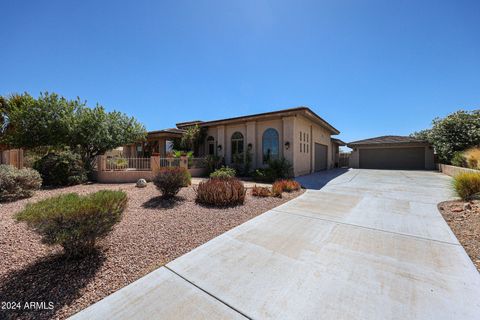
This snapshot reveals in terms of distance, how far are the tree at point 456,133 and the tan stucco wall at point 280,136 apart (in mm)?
10556

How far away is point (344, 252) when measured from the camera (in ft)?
10.8

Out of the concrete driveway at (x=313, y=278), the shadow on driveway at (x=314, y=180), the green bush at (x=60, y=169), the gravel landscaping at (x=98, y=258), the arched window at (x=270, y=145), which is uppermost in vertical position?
the arched window at (x=270, y=145)

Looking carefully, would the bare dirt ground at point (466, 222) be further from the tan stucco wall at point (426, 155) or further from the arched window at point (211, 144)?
the tan stucco wall at point (426, 155)

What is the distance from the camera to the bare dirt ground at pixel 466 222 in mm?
3361

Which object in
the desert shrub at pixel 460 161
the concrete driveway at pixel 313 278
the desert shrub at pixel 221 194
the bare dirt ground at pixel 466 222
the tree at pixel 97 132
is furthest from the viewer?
the desert shrub at pixel 460 161

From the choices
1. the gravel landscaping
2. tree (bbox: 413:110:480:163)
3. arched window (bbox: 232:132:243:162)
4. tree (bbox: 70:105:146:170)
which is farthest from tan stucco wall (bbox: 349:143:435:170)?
tree (bbox: 70:105:146:170)

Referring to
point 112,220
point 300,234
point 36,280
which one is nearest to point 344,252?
point 300,234

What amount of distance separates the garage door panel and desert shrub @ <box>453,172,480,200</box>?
18091 mm

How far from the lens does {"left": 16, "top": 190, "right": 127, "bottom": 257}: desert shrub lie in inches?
95.8

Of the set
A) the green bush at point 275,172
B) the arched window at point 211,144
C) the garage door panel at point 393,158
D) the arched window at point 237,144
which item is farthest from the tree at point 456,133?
the arched window at point 211,144

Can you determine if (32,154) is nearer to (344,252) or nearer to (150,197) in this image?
(150,197)

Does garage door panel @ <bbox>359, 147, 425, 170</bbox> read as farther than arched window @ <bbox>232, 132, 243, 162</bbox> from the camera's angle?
Yes

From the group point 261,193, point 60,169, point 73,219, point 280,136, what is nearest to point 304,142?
point 280,136

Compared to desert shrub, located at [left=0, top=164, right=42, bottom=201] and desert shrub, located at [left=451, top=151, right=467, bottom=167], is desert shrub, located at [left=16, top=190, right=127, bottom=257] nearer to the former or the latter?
desert shrub, located at [left=0, top=164, right=42, bottom=201]
